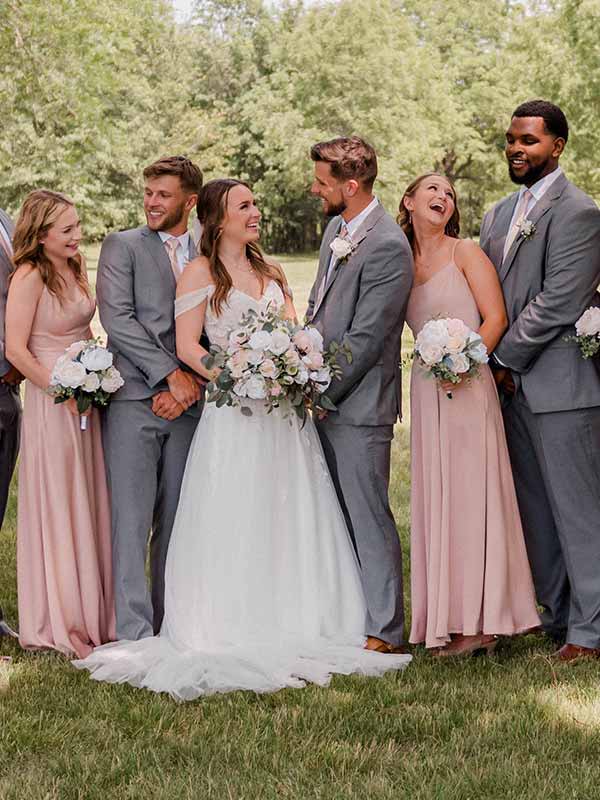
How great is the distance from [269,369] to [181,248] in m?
1.04

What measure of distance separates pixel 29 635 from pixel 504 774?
8.80 feet

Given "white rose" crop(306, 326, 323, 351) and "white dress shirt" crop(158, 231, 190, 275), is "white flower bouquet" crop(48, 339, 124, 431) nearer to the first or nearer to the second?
"white dress shirt" crop(158, 231, 190, 275)

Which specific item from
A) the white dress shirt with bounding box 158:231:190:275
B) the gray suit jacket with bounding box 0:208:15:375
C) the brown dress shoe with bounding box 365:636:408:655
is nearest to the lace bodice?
the white dress shirt with bounding box 158:231:190:275

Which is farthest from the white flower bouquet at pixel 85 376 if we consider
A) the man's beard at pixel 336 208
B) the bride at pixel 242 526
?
the man's beard at pixel 336 208

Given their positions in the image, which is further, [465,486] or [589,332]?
[465,486]

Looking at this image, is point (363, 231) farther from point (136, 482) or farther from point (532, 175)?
point (136, 482)

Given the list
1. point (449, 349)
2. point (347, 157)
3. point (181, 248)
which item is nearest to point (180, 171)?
point (181, 248)

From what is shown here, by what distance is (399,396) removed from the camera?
19.2ft

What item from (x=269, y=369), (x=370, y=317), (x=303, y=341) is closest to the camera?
(x=269, y=369)

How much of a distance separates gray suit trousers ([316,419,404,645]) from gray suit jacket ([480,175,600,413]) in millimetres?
750

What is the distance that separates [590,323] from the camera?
536cm

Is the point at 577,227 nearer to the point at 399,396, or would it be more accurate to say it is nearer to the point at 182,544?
the point at 399,396

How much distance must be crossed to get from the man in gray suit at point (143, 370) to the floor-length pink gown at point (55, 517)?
0.17m

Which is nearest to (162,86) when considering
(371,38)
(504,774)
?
(371,38)
